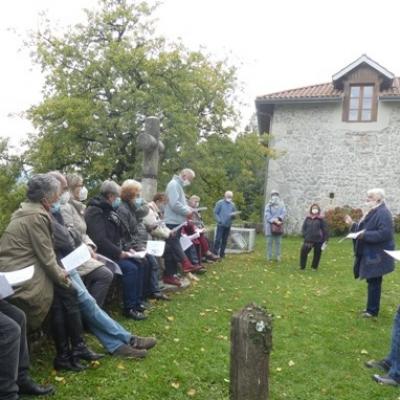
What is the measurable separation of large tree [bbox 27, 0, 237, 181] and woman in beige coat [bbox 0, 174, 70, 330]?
13.8 metres

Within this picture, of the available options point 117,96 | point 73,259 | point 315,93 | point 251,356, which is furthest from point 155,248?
point 315,93

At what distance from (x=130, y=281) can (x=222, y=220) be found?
6.28m

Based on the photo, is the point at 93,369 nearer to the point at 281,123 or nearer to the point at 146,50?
the point at 146,50

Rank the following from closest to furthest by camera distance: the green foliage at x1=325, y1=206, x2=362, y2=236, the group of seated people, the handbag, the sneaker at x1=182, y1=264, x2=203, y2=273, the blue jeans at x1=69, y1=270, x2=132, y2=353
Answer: the group of seated people < the blue jeans at x1=69, y1=270, x2=132, y2=353 < the sneaker at x1=182, y1=264, x2=203, y2=273 < the handbag < the green foliage at x1=325, y1=206, x2=362, y2=236

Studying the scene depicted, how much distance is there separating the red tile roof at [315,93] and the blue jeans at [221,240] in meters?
11.6

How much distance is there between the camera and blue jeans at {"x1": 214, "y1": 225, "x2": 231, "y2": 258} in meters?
12.0

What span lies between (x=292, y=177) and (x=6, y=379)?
20161mm

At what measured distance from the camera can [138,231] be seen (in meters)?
6.81

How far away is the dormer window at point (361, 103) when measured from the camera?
69.8 feet

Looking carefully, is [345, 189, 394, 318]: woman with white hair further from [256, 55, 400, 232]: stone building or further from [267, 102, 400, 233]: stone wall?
[267, 102, 400, 233]: stone wall

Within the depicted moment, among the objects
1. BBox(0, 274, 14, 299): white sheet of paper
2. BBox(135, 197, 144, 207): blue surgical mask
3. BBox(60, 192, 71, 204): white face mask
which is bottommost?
BBox(0, 274, 14, 299): white sheet of paper

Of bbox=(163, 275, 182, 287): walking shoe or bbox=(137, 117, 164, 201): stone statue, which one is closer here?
bbox=(163, 275, 182, 287): walking shoe

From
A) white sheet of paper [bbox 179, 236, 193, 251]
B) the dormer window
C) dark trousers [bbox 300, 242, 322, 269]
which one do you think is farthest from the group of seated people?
the dormer window

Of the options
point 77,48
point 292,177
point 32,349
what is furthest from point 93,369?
point 292,177
